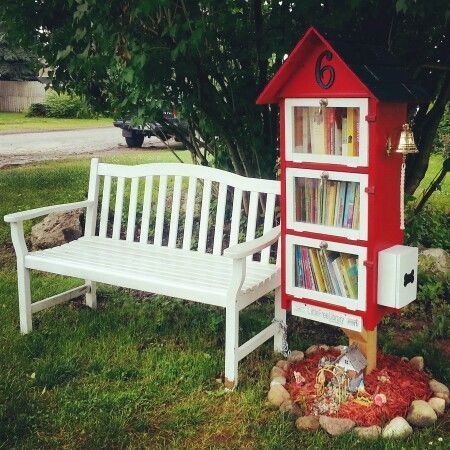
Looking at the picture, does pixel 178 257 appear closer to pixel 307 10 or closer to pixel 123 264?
pixel 123 264

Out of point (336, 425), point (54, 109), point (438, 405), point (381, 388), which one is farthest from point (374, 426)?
point (54, 109)

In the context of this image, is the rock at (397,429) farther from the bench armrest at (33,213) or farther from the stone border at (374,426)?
the bench armrest at (33,213)

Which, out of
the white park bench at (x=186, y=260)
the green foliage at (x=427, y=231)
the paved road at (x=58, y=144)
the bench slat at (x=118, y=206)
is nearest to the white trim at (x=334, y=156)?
the white park bench at (x=186, y=260)

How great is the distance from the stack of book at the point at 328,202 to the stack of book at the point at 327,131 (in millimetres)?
177

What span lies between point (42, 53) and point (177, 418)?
3.29 m

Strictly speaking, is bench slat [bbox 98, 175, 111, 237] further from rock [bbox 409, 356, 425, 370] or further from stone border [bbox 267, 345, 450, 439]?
rock [bbox 409, 356, 425, 370]

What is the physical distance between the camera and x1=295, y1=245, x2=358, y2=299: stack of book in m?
3.62

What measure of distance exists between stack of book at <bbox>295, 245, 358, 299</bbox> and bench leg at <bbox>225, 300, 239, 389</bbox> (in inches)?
16.2

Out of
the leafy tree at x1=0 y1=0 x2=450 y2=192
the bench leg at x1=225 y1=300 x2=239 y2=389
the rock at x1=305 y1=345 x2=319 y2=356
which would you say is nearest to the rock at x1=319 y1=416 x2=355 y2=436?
the bench leg at x1=225 y1=300 x2=239 y2=389

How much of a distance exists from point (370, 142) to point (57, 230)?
4.27 metres

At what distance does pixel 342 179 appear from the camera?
3484 mm

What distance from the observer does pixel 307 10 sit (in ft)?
14.1

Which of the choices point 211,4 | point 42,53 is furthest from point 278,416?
point 42,53

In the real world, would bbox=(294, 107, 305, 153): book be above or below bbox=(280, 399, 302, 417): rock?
above
